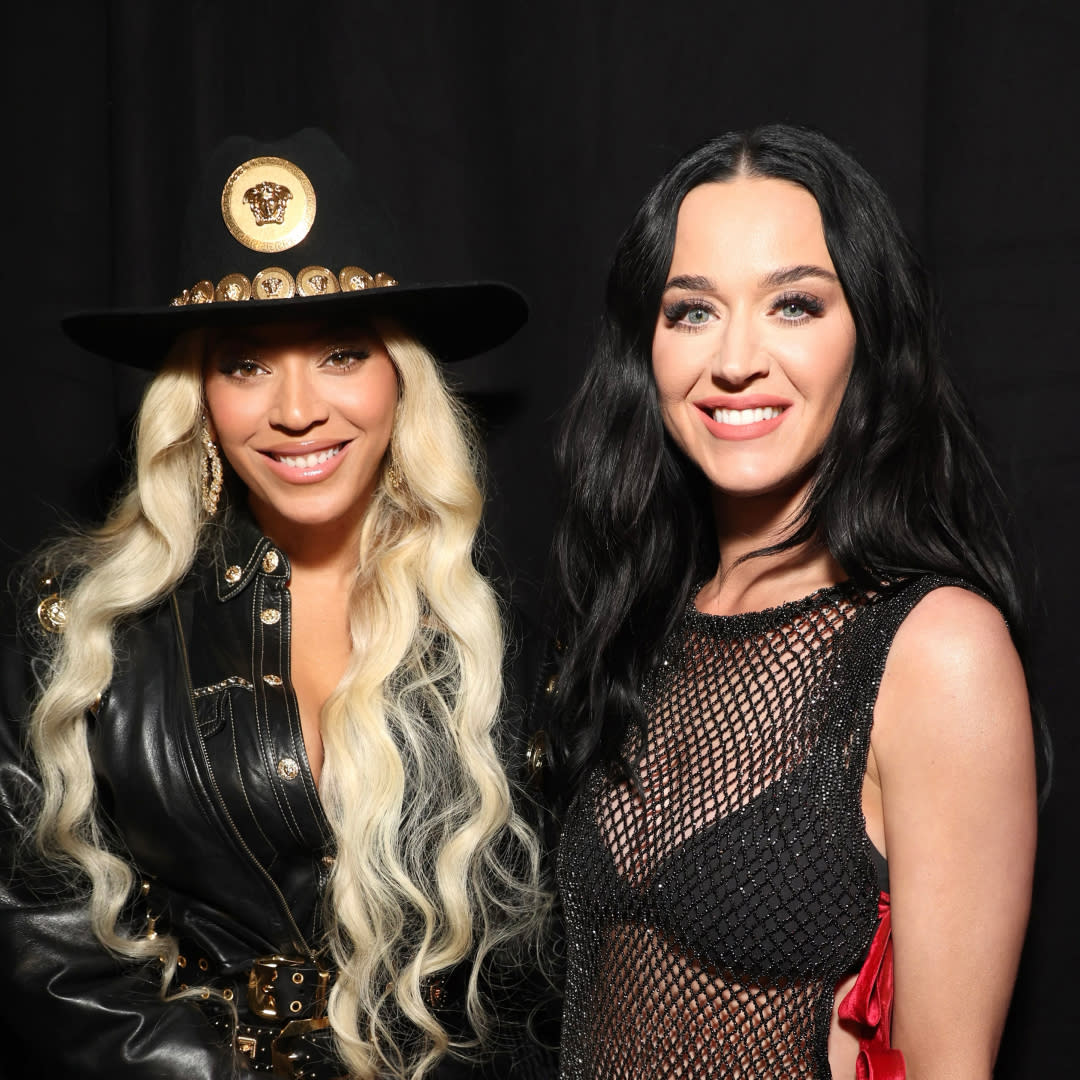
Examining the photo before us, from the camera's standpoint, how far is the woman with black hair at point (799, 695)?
5.37 feet

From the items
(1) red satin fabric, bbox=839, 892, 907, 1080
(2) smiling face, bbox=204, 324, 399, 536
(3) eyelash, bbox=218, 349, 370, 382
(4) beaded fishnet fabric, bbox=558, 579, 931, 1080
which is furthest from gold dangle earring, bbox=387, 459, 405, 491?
(1) red satin fabric, bbox=839, 892, 907, 1080

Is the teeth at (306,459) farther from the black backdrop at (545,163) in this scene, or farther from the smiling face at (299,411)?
the black backdrop at (545,163)

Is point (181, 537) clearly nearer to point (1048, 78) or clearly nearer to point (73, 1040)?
point (73, 1040)

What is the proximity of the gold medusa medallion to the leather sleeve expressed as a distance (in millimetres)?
845

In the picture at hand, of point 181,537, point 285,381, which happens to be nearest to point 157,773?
point 181,537

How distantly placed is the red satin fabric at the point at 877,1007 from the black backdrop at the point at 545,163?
75 cm

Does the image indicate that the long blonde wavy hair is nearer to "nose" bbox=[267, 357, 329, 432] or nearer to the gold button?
the gold button

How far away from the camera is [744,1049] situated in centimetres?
177

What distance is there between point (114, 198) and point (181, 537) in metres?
0.75

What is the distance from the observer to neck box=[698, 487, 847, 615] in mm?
1948

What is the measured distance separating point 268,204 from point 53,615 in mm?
770

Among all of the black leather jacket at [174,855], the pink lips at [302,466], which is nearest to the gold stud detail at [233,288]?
the pink lips at [302,466]

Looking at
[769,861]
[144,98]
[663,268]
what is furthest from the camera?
[144,98]

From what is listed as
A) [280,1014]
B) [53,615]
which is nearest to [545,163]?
[53,615]
